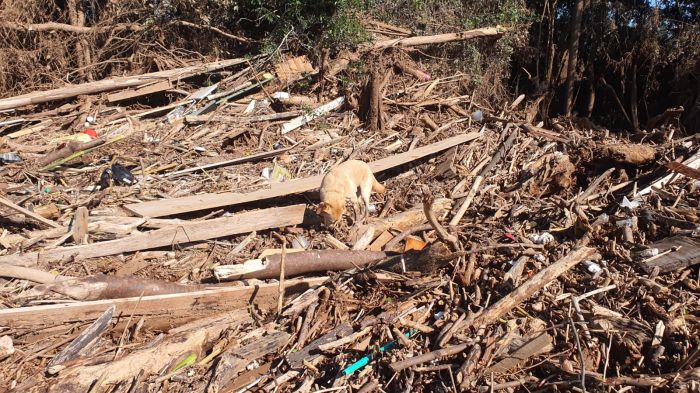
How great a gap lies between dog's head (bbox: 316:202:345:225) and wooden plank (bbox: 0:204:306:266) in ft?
0.91

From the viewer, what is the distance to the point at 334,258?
5.11 m

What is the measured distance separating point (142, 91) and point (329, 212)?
4.78 metres

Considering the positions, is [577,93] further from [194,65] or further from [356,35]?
[194,65]

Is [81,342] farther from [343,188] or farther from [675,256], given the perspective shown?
[675,256]

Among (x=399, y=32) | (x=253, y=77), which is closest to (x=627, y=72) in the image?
(x=399, y=32)

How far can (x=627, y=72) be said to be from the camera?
469 inches

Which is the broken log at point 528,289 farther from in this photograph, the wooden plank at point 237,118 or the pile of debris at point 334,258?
the wooden plank at point 237,118

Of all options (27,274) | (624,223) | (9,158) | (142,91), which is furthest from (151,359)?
(142,91)

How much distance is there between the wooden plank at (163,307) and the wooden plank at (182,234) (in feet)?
2.60

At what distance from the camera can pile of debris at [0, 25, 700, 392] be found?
13.1 feet

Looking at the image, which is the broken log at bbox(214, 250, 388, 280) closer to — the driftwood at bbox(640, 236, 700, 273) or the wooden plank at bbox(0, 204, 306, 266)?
the wooden plank at bbox(0, 204, 306, 266)

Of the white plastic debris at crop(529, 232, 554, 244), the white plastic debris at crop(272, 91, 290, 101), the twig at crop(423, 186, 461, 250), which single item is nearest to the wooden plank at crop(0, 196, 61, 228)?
the twig at crop(423, 186, 461, 250)

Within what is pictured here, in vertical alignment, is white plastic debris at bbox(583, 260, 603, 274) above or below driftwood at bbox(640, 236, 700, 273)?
Result: below

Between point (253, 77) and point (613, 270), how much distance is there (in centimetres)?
641
